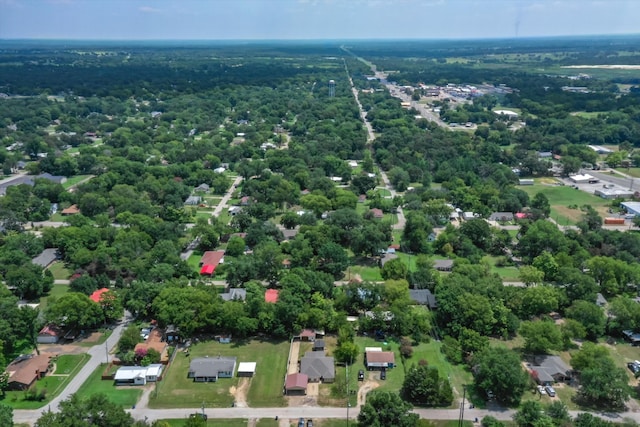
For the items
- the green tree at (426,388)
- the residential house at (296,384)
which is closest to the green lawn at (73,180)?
the residential house at (296,384)

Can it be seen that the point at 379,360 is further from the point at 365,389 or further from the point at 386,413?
the point at 386,413

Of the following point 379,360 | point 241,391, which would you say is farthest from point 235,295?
point 379,360

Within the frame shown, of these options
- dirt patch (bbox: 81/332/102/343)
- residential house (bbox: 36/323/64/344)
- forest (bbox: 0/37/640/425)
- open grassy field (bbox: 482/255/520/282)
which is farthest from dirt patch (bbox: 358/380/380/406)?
residential house (bbox: 36/323/64/344)

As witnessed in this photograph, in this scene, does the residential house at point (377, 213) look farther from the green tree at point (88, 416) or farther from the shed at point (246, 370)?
the green tree at point (88, 416)

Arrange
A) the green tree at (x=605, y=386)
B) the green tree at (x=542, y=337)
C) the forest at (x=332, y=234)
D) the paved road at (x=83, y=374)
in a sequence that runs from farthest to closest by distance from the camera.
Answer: the forest at (x=332, y=234) < the green tree at (x=542, y=337) < the green tree at (x=605, y=386) < the paved road at (x=83, y=374)

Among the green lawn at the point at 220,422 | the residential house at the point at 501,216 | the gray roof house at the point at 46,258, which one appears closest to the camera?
the green lawn at the point at 220,422

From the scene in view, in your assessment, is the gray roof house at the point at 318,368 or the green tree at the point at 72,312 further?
the green tree at the point at 72,312
